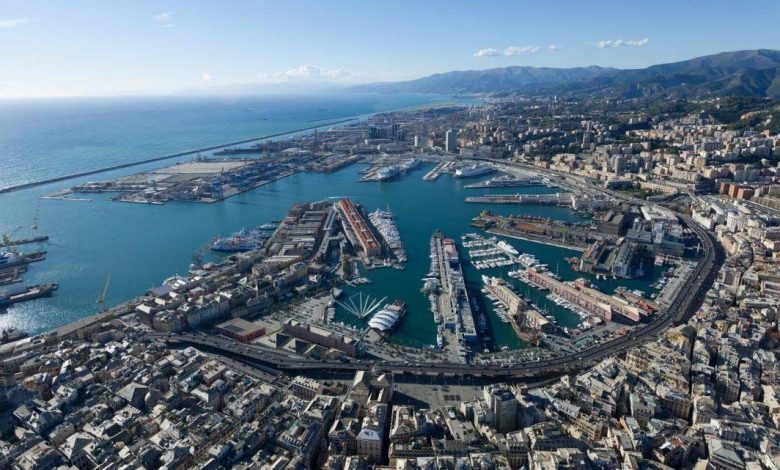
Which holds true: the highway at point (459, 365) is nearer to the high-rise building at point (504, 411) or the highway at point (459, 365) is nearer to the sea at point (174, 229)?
the sea at point (174, 229)

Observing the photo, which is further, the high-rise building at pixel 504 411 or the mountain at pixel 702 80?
the mountain at pixel 702 80

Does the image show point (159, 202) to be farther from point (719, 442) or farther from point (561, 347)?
point (719, 442)

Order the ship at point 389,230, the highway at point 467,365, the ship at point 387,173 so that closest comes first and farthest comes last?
the highway at point 467,365, the ship at point 389,230, the ship at point 387,173

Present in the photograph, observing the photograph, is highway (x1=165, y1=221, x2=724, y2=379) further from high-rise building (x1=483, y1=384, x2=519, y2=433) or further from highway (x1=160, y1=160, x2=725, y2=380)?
high-rise building (x1=483, y1=384, x2=519, y2=433)

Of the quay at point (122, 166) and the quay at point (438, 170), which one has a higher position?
the quay at point (122, 166)

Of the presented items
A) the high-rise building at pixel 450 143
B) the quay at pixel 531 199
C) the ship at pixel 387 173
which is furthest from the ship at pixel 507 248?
the high-rise building at pixel 450 143

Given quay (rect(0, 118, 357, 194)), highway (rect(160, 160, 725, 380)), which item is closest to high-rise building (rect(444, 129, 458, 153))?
quay (rect(0, 118, 357, 194))

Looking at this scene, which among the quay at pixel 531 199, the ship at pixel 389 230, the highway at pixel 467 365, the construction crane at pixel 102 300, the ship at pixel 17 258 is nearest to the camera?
the highway at pixel 467 365
